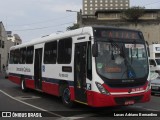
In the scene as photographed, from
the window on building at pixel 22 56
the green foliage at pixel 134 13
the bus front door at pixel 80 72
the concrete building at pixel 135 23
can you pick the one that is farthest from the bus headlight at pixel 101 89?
the green foliage at pixel 134 13

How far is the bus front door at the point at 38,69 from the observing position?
58.7 feet

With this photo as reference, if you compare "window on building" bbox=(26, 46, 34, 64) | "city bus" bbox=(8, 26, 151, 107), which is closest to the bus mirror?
"city bus" bbox=(8, 26, 151, 107)

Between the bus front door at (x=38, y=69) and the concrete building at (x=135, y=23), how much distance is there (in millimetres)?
41273

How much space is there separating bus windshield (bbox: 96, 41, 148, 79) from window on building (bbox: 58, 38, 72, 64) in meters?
2.24

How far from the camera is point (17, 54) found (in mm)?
23344

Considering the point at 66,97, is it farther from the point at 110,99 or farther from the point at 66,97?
the point at 110,99

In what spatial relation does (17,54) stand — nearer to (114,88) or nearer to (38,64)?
(38,64)

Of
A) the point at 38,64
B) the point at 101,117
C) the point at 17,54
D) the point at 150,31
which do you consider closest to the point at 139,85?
the point at 101,117

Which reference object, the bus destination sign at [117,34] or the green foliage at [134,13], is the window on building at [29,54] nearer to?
the bus destination sign at [117,34]

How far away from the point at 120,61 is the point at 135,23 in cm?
5250

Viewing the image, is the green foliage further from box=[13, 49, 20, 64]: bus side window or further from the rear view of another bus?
the rear view of another bus

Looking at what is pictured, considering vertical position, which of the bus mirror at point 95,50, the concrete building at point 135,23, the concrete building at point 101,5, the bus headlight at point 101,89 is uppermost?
the concrete building at point 101,5

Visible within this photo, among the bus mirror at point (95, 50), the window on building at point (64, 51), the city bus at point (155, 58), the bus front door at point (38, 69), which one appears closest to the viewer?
the bus mirror at point (95, 50)

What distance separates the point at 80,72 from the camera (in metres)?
12.9
